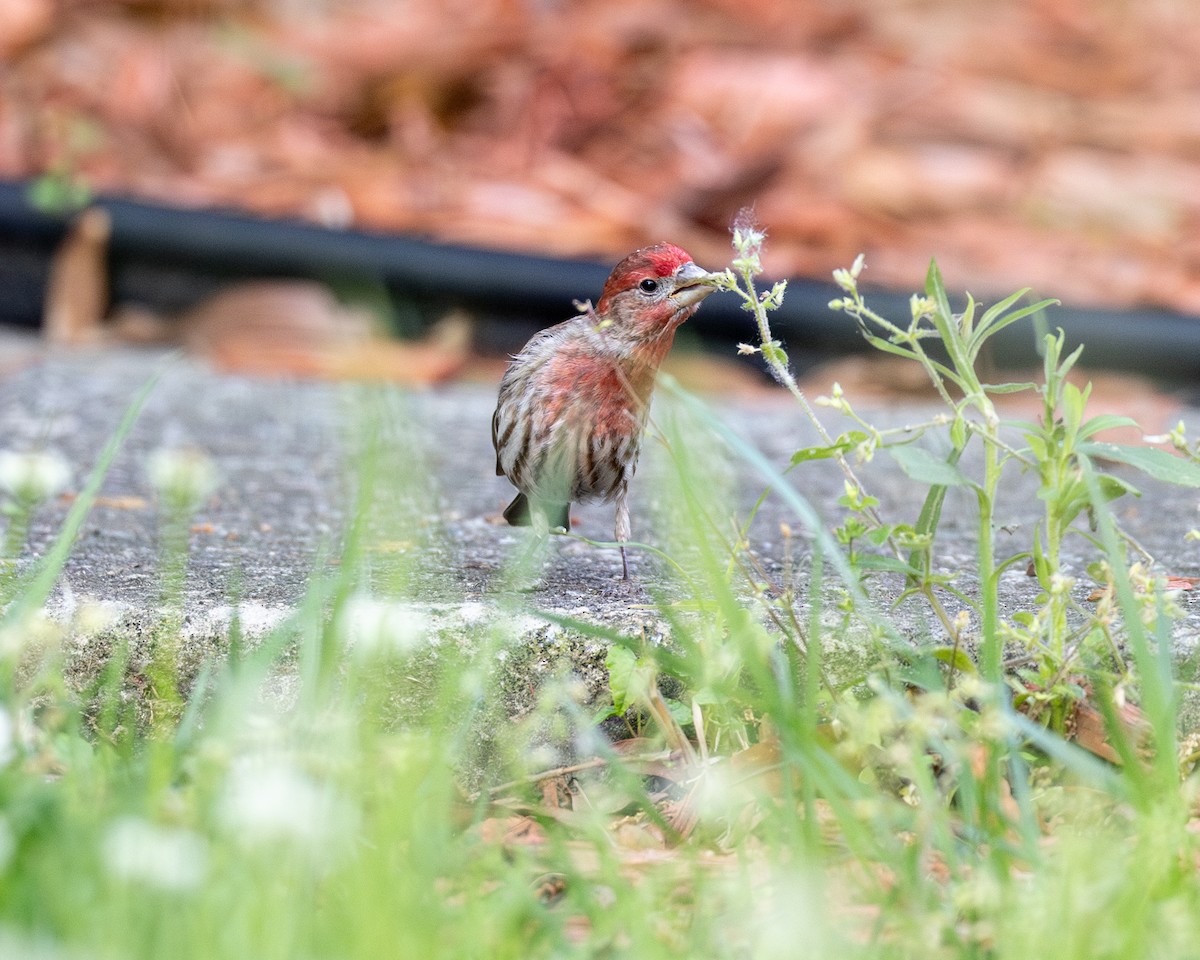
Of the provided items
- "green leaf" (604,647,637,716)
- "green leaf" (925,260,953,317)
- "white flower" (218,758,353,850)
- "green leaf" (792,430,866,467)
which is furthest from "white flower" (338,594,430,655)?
"green leaf" (925,260,953,317)

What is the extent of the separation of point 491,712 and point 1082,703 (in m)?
0.72

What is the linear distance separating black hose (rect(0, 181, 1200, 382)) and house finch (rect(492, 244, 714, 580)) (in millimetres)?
1605

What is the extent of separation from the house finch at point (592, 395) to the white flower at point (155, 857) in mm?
1306

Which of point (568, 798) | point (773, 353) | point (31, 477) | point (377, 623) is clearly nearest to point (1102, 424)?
point (773, 353)

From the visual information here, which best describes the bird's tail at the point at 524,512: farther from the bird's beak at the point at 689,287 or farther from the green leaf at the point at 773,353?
the green leaf at the point at 773,353

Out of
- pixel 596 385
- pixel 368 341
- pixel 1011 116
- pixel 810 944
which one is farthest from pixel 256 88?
pixel 810 944

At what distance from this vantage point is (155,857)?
130 centimetres

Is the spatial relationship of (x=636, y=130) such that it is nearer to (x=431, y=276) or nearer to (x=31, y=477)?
(x=431, y=276)

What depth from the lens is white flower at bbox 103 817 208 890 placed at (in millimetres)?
1290

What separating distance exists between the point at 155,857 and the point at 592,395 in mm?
1507

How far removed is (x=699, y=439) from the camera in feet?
11.0

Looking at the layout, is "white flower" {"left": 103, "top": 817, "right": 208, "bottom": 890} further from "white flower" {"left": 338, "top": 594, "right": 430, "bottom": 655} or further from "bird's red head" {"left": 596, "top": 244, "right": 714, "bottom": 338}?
"bird's red head" {"left": 596, "top": 244, "right": 714, "bottom": 338}

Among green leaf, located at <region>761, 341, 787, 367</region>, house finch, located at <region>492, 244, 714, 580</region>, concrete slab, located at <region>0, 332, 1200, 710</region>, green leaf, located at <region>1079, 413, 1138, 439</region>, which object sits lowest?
concrete slab, located at <region>0, 332, 1200, 710</region>

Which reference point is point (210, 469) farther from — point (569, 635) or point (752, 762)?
point (752, 762)
